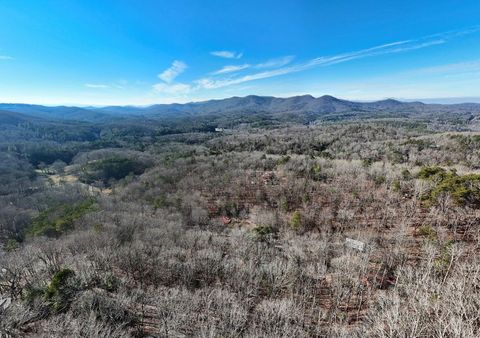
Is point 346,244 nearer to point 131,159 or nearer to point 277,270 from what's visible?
point 277,270

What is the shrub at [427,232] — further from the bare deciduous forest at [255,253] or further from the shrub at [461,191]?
the shrub at [461,191]

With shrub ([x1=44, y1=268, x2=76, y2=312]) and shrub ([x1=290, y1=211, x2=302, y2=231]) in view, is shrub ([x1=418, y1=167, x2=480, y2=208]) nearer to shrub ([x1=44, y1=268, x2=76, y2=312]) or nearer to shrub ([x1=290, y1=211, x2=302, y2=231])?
shrub ([x1=290, y1=211, x2=302, y2=231])

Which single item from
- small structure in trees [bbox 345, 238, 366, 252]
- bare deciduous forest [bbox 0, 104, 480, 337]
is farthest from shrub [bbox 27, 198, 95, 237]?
small structure in trees [bbox 345, 238, 366, 252]

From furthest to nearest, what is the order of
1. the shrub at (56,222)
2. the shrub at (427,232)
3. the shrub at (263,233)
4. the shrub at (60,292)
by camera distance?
the shrub at (56,222), the shrub at (263,233), the shrub at (427,232), the shrub at (60,292)

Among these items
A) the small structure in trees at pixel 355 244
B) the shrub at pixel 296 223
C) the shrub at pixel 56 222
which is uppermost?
the shrub at pixel 56 222

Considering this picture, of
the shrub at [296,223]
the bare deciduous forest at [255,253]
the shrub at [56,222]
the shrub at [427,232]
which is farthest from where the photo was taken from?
the shrub at [296,223]

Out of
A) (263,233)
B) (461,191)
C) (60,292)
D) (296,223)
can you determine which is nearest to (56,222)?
(60,292)

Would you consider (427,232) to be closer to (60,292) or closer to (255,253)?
(255,253)

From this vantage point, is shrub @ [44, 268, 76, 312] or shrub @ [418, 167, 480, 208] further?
shrub @ [418, 167, 480, 208]

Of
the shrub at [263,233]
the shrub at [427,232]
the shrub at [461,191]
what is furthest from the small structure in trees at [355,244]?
the shrub at [461,191]
